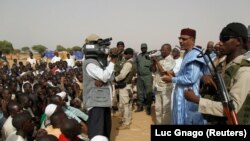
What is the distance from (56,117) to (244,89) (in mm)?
2204

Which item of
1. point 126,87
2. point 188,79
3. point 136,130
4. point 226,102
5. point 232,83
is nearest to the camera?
point 226,102

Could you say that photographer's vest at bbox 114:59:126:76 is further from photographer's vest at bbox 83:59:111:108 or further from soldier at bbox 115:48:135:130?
photographer's vest at bbox 83:59:111:108

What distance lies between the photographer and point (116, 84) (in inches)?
284

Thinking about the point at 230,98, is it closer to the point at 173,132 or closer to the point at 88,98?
the point at 173,132

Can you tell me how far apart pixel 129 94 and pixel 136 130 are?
767mm

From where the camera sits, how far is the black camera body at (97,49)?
475 cm

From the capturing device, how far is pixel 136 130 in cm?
722

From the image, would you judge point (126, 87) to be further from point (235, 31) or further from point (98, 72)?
point (235, 31)

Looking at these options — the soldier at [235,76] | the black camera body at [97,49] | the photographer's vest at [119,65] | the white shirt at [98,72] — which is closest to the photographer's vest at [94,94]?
the white shirt at [98,72]

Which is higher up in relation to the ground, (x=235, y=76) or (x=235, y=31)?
(x=235, y=31)

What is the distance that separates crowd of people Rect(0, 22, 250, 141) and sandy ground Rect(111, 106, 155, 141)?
197 mm

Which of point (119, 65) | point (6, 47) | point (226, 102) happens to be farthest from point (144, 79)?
point (6, 47)

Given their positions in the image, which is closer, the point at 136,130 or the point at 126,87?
the point at 126,87

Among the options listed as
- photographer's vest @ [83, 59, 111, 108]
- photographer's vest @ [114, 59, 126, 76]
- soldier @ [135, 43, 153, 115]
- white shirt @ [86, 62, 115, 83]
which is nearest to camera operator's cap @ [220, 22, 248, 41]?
white shirt @ [86, 62, 115, 83]
